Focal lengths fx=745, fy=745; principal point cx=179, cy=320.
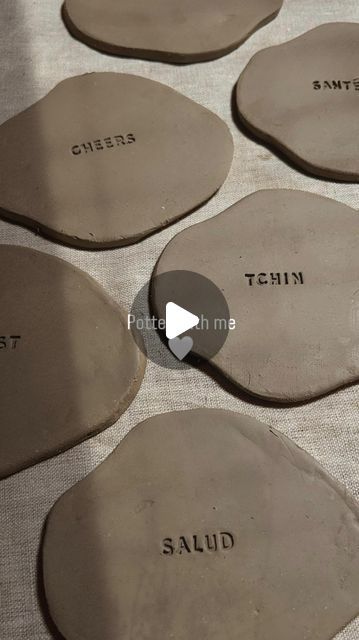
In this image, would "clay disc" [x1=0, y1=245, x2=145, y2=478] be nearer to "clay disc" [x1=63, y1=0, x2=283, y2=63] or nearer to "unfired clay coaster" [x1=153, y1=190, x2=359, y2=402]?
"unfired clay coaster" [x1=153, y1=190, x2=359, y2=402]

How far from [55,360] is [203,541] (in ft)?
0.81

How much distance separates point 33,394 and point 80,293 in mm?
132

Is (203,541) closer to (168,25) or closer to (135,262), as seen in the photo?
(135,262)

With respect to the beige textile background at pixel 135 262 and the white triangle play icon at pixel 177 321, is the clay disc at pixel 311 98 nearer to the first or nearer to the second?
the beige textile background at pixel 135 262

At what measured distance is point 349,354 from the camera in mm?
819

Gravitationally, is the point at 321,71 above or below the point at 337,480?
above

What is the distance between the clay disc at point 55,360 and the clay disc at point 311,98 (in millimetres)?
332

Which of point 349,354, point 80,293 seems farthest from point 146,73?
point 349,354

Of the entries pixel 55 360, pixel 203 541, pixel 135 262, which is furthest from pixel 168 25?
pixel 203 541

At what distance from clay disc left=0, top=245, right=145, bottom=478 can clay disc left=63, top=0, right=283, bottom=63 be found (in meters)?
0.38

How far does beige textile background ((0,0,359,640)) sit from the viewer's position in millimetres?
746

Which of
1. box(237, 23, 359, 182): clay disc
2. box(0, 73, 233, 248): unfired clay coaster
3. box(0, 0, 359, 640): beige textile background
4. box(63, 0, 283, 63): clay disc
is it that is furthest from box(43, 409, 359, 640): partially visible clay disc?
box(63, 0, 283, 63): clay disc

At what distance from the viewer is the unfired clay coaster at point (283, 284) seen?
0.81 metres

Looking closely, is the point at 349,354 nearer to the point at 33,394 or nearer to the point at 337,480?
the point at 337,480
